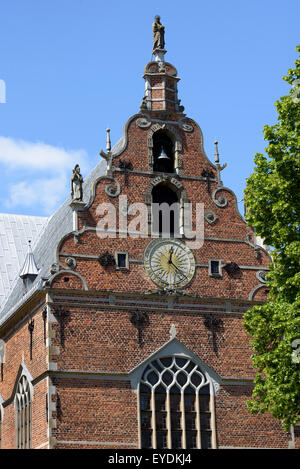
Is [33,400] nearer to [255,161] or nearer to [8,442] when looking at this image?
[8,442]

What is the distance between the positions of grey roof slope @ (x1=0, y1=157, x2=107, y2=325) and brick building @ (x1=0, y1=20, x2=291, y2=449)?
41 cm

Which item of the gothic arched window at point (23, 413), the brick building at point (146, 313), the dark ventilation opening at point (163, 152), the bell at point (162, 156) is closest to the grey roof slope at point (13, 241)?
the brick building at point (146, 313)

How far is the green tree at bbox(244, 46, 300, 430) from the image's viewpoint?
2658cm

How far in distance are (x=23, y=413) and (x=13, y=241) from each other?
12.0 metres

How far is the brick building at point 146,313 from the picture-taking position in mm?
31969

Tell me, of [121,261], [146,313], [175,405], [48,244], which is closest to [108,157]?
[121,261]

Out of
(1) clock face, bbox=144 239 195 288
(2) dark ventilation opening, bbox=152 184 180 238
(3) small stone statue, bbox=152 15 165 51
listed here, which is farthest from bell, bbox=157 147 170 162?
(3) small stone statue, bbox=152 15 165 51

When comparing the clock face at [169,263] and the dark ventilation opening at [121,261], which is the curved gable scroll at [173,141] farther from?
the dark ventilation opening at [121,261]

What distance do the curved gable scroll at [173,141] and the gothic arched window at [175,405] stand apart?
6.97 meters

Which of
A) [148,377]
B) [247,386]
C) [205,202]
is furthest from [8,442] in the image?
[205,202]

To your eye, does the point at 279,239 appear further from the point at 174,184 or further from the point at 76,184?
the point at 76,184

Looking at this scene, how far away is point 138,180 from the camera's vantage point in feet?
114

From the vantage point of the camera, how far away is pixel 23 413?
112 ft

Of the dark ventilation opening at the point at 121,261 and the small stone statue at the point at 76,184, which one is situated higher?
the small stone statue at the point at 76,184
